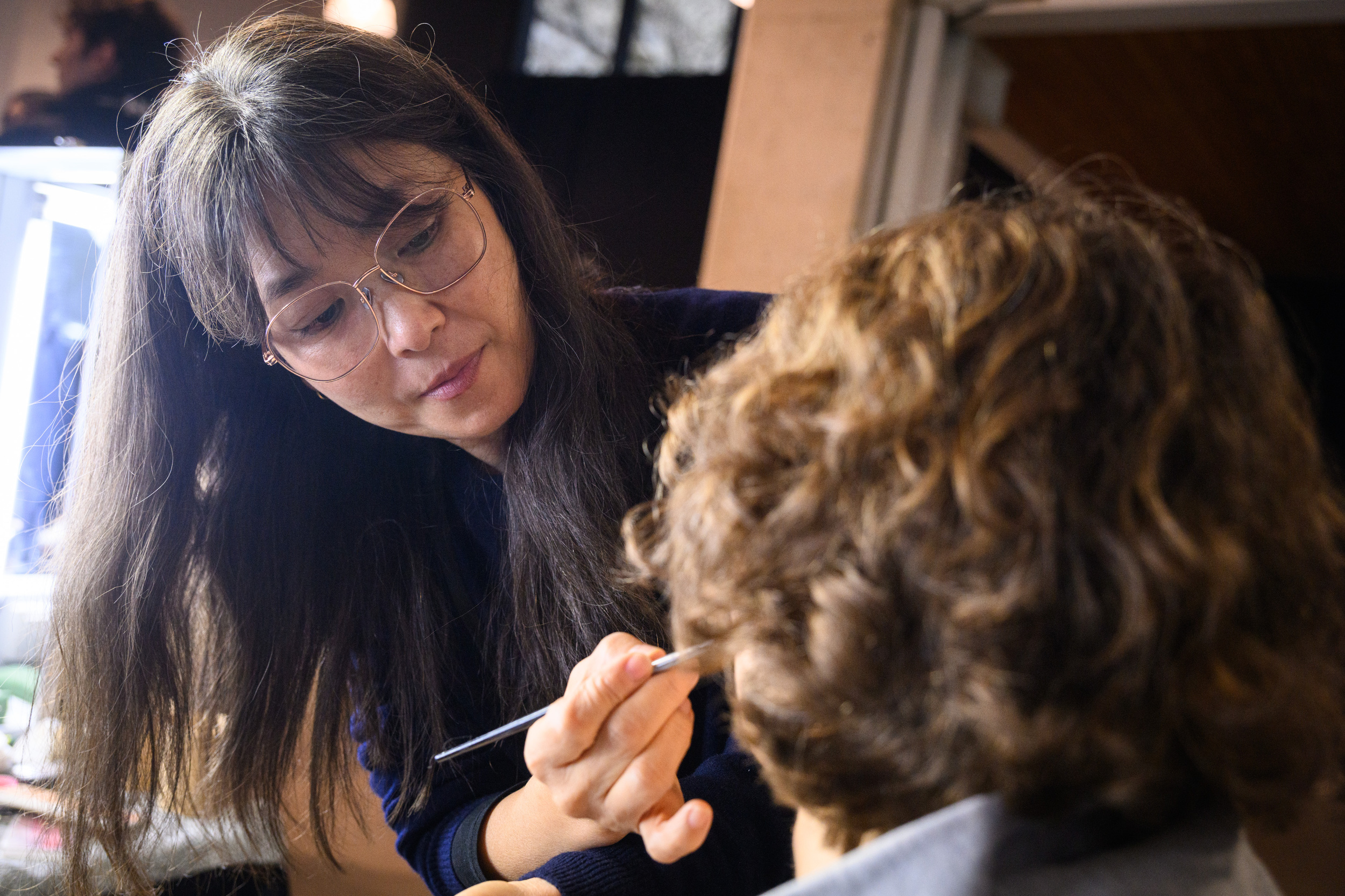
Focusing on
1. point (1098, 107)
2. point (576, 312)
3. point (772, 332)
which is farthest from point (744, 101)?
point (772, 332)

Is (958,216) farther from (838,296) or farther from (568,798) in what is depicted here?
(568,798)

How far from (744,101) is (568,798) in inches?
52.8

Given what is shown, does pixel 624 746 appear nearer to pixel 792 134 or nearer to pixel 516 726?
pixel 516 726

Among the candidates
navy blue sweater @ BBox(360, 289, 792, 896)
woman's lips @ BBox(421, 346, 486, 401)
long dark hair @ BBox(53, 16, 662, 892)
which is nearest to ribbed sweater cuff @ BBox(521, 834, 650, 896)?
navy blue sweater @ BBox(360, 289, 792, 896)

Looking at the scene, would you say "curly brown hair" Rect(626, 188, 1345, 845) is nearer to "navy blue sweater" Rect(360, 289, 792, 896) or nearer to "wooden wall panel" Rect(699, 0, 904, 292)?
"navy blue sweater" Rect(360, 289, 792, 896)

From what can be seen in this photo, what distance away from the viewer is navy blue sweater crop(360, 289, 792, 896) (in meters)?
0.66

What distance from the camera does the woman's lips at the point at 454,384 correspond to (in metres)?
0.72

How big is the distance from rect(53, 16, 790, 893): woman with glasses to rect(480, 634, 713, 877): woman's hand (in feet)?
0.31

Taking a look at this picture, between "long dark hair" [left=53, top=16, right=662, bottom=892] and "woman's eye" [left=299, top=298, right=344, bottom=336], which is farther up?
"woman's eye" [left=299, top=298, right=344, bottom=336]

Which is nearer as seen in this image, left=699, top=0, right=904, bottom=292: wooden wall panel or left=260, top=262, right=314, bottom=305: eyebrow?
left=260, top=262, right=314, bottom=305: eyebrow

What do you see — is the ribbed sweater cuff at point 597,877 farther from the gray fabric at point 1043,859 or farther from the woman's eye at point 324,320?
the woman's eye at point 324,320

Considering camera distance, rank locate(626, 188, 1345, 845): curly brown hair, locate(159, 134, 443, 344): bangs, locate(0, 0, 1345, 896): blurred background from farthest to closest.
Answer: locate(0, 0, 1345, 896): blurred background
locate(159, 134, 443, 344): bangs
locate(626, 188, 1345, 845): curly brown hair

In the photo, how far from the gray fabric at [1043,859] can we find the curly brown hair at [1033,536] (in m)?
0.01

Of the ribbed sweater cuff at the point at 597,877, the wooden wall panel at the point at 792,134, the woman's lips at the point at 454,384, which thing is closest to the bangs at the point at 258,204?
the woman's lips at the point at 454,384
